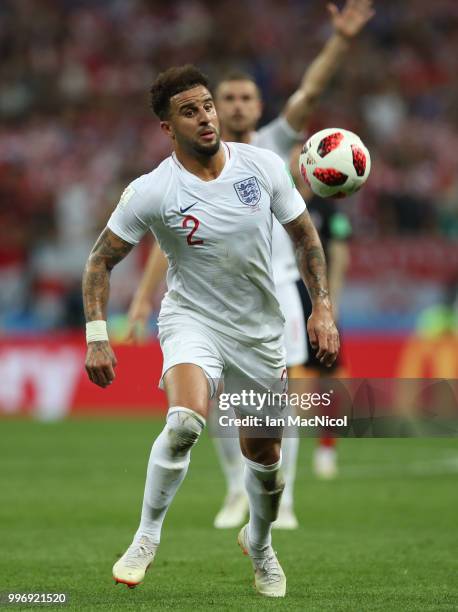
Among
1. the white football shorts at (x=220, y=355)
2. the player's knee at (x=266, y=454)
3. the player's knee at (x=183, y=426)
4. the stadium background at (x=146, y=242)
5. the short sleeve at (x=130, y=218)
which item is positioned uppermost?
the short sleeve at (x=130, y=218)

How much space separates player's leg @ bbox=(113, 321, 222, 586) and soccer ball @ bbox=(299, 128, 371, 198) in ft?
3.63

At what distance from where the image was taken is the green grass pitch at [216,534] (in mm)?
5652

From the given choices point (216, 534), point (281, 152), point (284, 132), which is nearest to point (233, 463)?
point (216, 534)

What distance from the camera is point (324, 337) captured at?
553 centimetres

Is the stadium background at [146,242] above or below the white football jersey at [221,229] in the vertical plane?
below

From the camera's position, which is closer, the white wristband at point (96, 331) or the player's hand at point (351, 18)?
the white wristband at point (96, 331)

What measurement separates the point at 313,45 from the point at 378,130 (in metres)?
2.38

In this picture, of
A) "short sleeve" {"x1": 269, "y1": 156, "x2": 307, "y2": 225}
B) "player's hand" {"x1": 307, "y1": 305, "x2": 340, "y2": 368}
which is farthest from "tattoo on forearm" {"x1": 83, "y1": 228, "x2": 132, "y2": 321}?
"player's hand" {"x1": 307, "y1": 305, "x2": 340, "y2": 368}

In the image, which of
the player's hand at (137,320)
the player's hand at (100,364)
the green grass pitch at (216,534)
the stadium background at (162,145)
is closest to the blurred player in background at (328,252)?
the green grass pitch at (216,534)

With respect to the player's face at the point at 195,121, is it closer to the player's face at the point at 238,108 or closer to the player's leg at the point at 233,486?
the player's face at the point at 238,108

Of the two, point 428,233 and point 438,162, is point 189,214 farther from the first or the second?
point 438,162

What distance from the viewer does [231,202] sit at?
571 centimetres

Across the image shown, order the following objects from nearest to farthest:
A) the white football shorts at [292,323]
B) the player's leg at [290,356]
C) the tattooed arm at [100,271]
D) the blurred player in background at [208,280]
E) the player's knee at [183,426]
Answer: the player's knee at [183,426], the blurred player in background at [208,280], the tattooed arm at [100,271], the player's leg at [290,356], the white football shorts at [292,323]

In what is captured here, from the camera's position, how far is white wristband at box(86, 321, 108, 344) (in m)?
5.61
